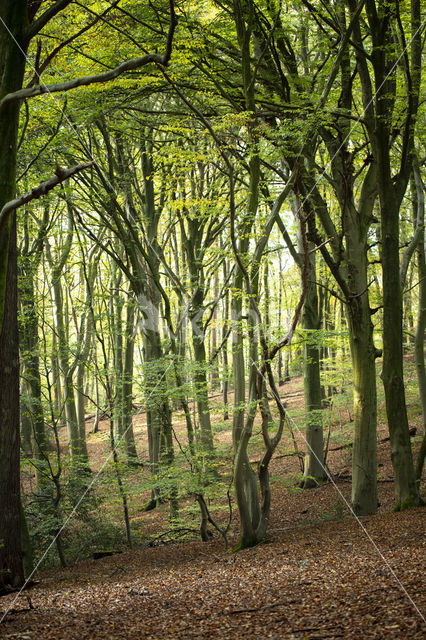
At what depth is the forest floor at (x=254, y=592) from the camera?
336 centimetres

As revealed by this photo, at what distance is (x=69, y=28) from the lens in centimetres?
730

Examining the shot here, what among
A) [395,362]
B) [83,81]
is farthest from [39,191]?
[395,362]

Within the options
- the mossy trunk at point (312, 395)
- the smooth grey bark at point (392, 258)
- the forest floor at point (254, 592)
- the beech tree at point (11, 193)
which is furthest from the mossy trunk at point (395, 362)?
the beech tree at point (11, 193)

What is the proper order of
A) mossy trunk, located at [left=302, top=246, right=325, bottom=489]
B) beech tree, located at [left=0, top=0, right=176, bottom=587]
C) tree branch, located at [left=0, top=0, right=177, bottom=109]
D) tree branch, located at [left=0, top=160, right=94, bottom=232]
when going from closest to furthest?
1. tree branch, located at [left=0, top=160, right=94, bottom=232]
2. tree branch, located at [left=0, top=0, right=177, bottom=109]
3. beech tree, located at [left=0, top=0, right=176, bottom=587]
4. mossy trunk, located at [left=302, top=246, right=325, bottom=489]

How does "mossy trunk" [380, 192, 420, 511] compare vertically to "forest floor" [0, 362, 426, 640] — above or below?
above

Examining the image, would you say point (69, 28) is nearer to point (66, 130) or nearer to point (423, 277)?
point (66, 130)

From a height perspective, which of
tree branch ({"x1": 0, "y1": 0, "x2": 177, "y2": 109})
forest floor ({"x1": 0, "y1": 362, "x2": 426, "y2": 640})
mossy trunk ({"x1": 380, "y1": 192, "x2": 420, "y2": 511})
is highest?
tree branch ({"x1": 0, "y1": 0, "x2": 177, "y2": 109})

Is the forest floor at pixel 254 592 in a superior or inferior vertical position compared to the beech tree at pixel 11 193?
inferior

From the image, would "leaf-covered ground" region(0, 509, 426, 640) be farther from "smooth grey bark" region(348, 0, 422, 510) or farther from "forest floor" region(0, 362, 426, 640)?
"smooth grey bark" region(348, 0, 422, 510)

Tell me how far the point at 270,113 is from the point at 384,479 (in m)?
7.87

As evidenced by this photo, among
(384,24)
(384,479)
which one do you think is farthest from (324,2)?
(384,479)

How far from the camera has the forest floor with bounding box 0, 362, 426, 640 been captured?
3363mm

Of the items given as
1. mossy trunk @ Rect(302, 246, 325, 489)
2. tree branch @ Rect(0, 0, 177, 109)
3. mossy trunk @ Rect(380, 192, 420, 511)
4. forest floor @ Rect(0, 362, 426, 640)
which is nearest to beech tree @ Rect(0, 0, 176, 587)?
tree branch @ Rect(0, 0, 177, 109)

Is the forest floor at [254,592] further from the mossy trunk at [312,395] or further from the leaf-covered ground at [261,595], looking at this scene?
the mossy trunk at [312,395]
